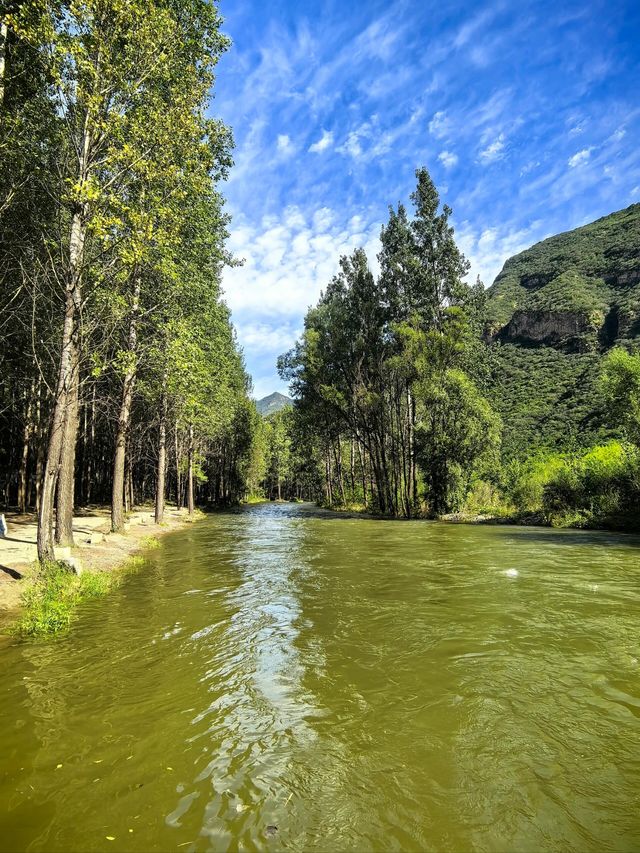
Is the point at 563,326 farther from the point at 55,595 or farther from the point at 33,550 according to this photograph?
the point at 55,595

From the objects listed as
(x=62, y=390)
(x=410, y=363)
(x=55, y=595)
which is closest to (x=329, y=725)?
(x=55, y=595)

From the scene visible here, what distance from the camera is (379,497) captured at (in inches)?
1571

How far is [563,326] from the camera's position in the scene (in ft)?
251

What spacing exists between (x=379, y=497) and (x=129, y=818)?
3726 cm

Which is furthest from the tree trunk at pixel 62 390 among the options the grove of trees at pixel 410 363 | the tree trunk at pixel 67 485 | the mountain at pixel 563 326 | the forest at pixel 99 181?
the mountain at pixel 563 326

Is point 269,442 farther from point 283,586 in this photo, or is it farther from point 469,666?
point 469,666

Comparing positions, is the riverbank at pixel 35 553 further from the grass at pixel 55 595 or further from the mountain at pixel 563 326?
the mountain at pixel 563 326

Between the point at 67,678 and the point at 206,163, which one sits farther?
the point at 206,163

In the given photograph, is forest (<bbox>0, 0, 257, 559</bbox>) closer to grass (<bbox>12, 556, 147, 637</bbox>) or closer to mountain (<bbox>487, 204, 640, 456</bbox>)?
grass (<bbox>12, 556, 147, 637</bbox>)

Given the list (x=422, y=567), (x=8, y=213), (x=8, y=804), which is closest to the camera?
(x=8, y=804)

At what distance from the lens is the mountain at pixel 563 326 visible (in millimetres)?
53188

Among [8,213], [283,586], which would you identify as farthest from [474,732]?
[8,213]

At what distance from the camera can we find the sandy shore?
9.61 m

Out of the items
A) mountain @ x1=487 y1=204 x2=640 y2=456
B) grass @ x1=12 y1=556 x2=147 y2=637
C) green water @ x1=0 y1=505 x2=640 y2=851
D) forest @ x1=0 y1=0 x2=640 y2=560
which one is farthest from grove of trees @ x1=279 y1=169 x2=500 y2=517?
grass @ x1=12 y1=556 x2=147 y2=637
